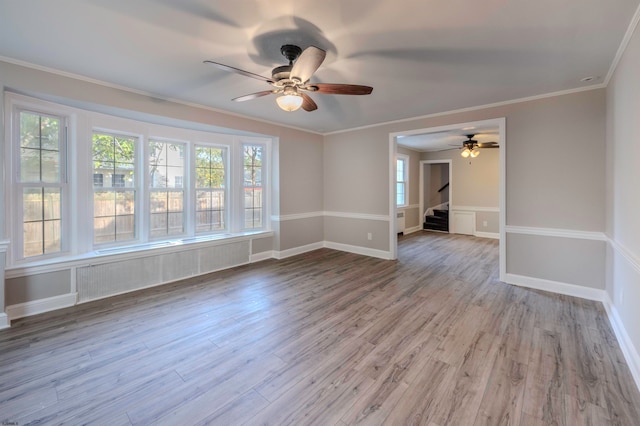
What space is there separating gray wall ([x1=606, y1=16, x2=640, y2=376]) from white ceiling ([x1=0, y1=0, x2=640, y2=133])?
1.02 ft

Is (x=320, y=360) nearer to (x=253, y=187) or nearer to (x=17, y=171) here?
(x=17, y=171)

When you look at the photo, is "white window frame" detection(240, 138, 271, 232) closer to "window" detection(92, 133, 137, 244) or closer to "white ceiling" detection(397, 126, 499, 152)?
"window" detection(92, 133, 137, 244)

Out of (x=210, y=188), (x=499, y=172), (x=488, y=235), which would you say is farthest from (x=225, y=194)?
(x=488, y=235)

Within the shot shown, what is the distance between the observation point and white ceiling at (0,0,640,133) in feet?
6.32

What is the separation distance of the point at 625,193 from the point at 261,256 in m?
4.93

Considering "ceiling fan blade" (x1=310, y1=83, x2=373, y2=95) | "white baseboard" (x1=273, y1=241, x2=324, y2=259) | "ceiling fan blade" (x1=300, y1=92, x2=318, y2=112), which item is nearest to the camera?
"ceiling fan blade" (x1=310, y1=83, x2=373, y2=95)

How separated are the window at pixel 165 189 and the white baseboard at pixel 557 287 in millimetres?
5241

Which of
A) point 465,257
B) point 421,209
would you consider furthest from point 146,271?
point 421,209

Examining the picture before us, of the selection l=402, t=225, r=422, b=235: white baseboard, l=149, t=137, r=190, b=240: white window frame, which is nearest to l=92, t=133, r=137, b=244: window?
l=149, t=137, r=190, b=240: white window frame

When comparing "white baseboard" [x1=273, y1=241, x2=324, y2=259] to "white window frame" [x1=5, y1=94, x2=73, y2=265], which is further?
"white baseboard" [x1=273, y1=241, x2=324, y2=259]

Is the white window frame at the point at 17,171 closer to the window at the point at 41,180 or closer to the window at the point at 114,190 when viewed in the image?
the window at the point at 41,180

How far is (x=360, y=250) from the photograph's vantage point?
5.85 m

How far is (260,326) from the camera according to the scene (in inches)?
111

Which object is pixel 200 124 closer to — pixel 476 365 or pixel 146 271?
pixel 146 271
